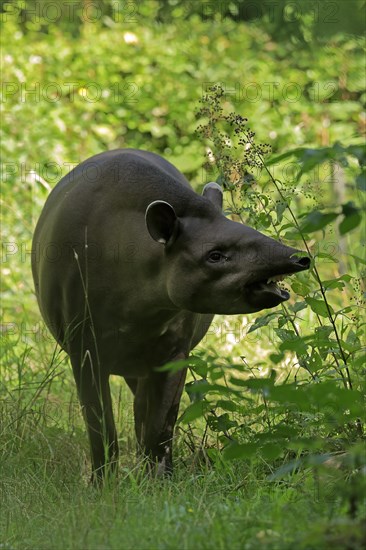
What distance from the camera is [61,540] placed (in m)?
3.44

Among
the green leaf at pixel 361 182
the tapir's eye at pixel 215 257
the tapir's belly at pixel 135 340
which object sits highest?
the tapir's eye at pixel 215 257

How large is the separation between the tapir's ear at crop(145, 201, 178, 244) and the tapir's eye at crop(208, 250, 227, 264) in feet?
0.65

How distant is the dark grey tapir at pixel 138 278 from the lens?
13.9 ft

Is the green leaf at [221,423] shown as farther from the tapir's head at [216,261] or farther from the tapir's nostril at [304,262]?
the tapir's nostril at [304,262]

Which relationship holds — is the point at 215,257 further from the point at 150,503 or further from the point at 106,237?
the point at 150,503

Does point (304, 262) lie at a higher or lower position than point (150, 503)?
higher

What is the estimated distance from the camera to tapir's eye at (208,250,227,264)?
13.8 feet

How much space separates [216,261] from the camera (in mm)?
4215

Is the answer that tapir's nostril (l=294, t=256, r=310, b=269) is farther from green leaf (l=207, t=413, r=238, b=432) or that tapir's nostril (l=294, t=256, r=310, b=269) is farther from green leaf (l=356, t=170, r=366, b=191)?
green leaf (l=207, t=413, r=238, b=432)

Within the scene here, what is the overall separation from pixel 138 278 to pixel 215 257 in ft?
1.57

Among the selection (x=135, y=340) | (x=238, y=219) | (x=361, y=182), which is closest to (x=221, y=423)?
(x=135, y=340)

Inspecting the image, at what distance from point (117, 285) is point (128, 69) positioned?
6.53m

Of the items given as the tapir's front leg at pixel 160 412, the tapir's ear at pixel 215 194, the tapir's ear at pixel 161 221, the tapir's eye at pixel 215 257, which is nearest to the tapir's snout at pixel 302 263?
the tapir's eye at pixel 215 257

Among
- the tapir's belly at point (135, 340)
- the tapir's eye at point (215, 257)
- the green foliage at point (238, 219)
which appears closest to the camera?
the green foliage at point (238, 219)
